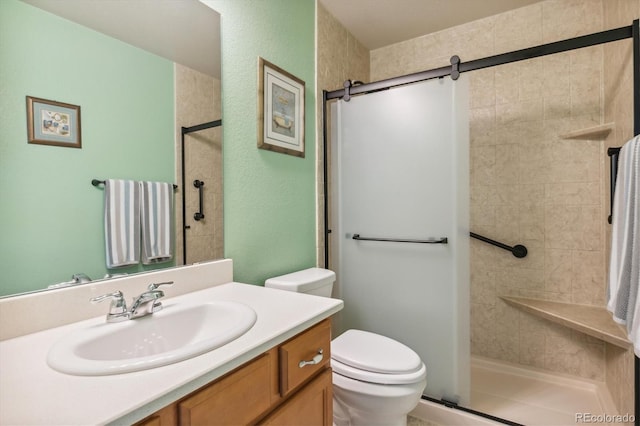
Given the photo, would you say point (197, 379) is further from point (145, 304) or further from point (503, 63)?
point (503, 63)

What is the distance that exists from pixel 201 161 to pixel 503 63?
4.91ft

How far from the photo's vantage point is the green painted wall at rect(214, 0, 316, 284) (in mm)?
1372

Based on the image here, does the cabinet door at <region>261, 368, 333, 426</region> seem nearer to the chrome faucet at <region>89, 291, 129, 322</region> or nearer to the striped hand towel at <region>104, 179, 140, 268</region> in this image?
the chrome faucet at <region>89, 291, 129, 322</region>

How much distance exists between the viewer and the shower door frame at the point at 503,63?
48.5 inches

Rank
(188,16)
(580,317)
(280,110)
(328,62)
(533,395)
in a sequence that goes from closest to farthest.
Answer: (188,16) → (280,110) → (580,317) → (533,395) → (328,62)

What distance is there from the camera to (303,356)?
87cm

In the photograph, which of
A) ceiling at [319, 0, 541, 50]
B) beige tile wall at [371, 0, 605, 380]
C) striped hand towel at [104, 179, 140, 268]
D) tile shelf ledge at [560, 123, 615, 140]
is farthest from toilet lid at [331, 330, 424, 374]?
ceiling at [319, 0, 541, 50]

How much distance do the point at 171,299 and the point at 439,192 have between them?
4.50 ft

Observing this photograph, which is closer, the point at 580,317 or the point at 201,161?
the point at 201,161

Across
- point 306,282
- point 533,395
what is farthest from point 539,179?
point 306,282

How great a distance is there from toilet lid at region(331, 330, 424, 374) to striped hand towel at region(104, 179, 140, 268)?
0.95 m

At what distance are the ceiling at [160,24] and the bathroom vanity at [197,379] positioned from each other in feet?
2.62

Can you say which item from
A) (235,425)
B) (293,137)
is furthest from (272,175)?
(235,425)

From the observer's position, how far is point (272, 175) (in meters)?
1.60
